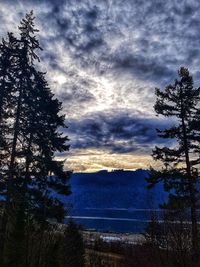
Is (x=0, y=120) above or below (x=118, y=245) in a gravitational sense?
above

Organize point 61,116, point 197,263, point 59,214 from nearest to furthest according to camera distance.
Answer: point 197,263
point 59,214
point 61,116

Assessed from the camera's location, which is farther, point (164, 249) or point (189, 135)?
point (189, 135)

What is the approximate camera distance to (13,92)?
→ 21.0 metres

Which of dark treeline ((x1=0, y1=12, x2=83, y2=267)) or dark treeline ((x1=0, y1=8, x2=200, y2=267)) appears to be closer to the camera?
dark treeline ((x1=0, y1=8, x2=200, y2=267))

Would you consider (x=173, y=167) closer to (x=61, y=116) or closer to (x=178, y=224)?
(x=61, y=116)

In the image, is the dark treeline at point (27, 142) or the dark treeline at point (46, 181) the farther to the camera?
the dark treeline at point (27, 142)

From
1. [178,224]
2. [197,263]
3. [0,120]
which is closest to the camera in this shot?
[197,263]

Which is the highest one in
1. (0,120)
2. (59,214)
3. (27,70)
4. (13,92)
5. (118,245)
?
(27,70)

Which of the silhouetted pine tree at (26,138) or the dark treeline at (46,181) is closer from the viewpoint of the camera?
the dark treeline at (46,181)

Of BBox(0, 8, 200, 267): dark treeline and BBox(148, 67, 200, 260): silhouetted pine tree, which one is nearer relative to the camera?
BBox(0, 8, 200, 267): dark treeline

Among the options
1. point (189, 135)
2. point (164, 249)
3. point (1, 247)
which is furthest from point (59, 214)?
point (164, 249)

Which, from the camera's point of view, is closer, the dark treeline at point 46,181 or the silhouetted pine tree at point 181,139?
the dark treeline at point 46,181

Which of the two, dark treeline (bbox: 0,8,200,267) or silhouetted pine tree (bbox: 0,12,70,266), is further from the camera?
silhouetted pine tree (bbox: 0,12,70,266)

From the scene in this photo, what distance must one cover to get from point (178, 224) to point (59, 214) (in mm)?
19132
